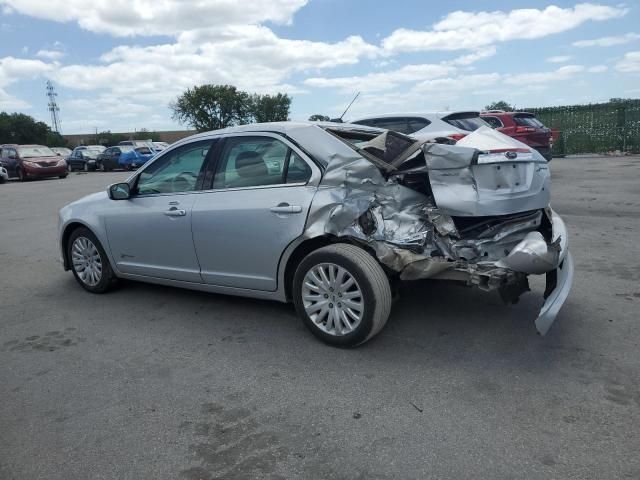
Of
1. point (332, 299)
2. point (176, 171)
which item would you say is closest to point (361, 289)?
point (332, 299)

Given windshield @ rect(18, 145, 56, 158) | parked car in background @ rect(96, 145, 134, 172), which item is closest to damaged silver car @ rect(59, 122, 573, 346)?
windshield @ rect(18, 145, 56, 158)

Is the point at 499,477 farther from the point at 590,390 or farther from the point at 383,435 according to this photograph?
the point at 590,390

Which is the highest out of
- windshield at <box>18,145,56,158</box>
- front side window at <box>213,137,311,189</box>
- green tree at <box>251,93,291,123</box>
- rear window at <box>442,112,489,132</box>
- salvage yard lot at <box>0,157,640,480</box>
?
green tree at <box>251,93,291,123</box>

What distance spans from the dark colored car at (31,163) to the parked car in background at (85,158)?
635 cm

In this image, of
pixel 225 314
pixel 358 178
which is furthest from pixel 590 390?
pixel 225 314

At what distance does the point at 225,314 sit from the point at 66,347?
1.32m

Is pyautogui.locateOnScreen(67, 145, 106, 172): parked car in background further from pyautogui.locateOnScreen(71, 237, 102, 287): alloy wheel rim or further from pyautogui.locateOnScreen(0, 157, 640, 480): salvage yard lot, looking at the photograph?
pyautogui.locateOnScreen(0, 157, 640, 480): salvage yard lot

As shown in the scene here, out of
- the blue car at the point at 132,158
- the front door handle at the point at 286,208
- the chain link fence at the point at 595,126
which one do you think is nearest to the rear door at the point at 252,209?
the front door handle at the point at 286,208

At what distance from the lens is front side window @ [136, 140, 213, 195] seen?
187 inches

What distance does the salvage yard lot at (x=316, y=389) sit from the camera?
8.73ft

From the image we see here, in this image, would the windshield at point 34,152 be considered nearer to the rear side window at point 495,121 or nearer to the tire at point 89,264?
the rear side window at point 495,121

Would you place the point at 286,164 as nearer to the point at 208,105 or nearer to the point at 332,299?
the point at 332,299

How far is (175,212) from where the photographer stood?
4.70m

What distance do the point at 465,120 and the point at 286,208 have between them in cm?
657
